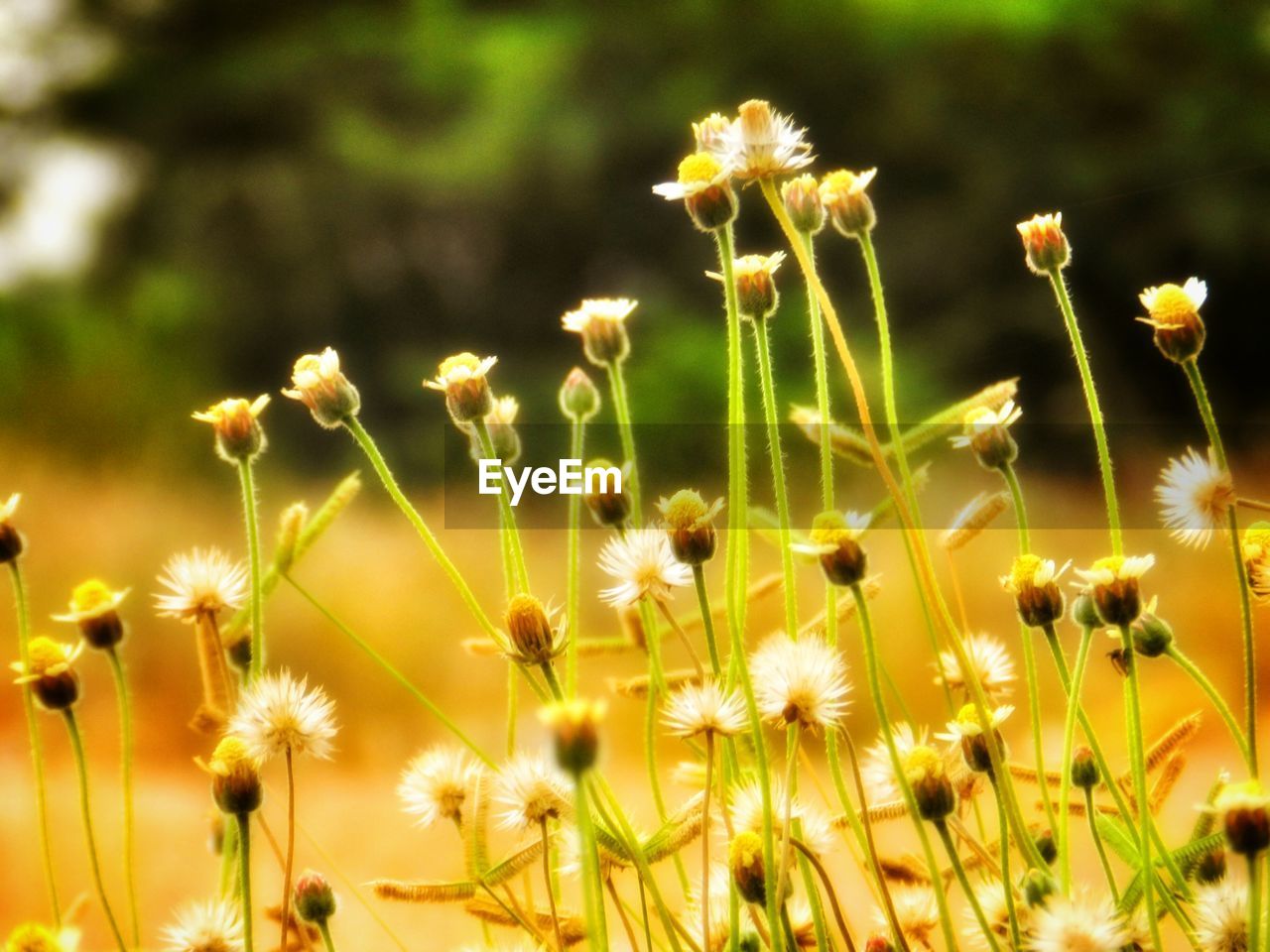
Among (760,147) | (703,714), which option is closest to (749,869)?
(703,714)

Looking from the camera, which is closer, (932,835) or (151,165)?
(932,835)

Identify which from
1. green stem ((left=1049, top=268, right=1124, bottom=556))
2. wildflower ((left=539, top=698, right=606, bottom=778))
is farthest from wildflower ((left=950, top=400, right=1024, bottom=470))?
wildflower ((left=539, top=698, right=606, bottom=778))

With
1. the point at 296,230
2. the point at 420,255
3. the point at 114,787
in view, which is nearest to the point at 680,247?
the point at 420,255

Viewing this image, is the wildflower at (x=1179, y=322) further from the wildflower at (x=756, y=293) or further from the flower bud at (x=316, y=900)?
the flower bud at (x=316, y=900)

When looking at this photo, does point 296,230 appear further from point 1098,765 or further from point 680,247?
point 1098,765

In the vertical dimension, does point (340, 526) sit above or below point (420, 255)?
below

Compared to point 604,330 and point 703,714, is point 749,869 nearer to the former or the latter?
point 703,714

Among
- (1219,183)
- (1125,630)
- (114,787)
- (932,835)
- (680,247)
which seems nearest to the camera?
(1125,630)
